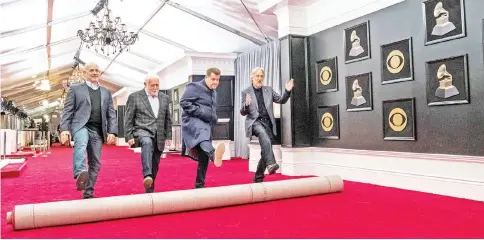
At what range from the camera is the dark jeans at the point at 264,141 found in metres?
4.37

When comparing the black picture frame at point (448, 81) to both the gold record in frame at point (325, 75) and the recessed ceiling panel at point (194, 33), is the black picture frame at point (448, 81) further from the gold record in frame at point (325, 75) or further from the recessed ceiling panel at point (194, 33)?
the recessed ceiling panel at point (194, 33)

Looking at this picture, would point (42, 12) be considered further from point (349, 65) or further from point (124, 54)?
point (349, 65)

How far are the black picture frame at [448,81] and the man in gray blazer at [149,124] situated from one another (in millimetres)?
2689

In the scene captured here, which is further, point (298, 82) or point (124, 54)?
point (124, 54)

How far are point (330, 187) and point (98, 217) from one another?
220 centimetres

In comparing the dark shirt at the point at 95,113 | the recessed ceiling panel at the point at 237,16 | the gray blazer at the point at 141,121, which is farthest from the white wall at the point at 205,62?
the dark shirt at the point at 95,113

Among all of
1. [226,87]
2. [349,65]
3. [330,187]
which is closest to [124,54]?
[226,87]

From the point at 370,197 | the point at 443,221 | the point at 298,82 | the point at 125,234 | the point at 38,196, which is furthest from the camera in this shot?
the point at 298,82

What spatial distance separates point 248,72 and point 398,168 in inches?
199

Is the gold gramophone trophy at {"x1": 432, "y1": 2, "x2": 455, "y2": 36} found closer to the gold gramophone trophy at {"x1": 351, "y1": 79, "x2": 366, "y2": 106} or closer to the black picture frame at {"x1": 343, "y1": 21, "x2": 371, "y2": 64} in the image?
the black picture frame at {"x1": 343, "y1": 21, "x2": 371, "y2": 64}

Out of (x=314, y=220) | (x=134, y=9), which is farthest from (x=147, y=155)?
(x=134, y=9)

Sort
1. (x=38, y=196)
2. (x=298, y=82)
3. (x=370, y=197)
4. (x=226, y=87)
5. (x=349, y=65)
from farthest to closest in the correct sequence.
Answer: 1. (x=226, y=87)
2. (x=298, y=82)
3. (x=349, y=65)
4. (x=38, y=196)
5. (x=370, y=197)

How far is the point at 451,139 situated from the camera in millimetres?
3994

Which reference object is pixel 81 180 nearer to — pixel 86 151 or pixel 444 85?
pixel 86 151
